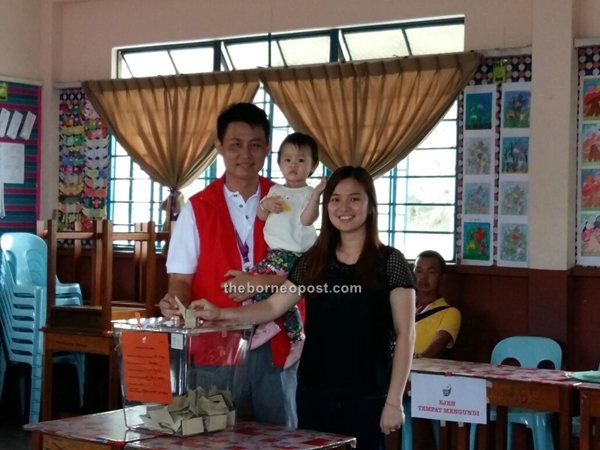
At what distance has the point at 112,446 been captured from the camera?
2.73 meters

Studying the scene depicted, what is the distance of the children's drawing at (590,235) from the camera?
214 inches

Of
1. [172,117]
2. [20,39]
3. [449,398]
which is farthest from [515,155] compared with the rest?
[20,39]

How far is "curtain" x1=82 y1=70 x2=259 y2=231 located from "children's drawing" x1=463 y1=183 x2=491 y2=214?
5.57 feet

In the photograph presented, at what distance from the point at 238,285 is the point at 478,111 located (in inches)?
120

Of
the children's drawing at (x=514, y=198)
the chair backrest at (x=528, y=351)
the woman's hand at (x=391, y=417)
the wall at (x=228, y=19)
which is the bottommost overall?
the chair backrest at (x=528, y=351)

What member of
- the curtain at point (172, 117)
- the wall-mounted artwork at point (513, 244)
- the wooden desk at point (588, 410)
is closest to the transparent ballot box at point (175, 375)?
the wooden desk at point (588, 410)

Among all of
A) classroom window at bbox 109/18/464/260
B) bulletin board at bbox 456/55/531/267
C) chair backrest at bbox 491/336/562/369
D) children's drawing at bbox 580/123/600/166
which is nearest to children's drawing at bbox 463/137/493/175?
bulletin board at bbox 456/55/531/267

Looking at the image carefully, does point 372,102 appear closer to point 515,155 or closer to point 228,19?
point 515,155

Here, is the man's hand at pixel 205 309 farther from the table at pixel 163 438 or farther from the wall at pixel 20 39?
the wall at pixel 20 39

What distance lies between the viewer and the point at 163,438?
281cm

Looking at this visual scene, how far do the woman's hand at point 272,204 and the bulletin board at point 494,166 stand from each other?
2579 millimetres

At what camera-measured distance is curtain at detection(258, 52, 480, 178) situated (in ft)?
19.2

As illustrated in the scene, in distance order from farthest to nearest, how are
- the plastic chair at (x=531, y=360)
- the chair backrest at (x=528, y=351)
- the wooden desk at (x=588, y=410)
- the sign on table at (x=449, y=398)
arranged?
the chair backrest at (x=528, y=351) → the plastic chair at (x=531, y=360) → the sign on table at (x=449, y=398) → the wooden desk at (x=588, y=410)

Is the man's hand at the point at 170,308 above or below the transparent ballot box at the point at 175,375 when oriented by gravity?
above
